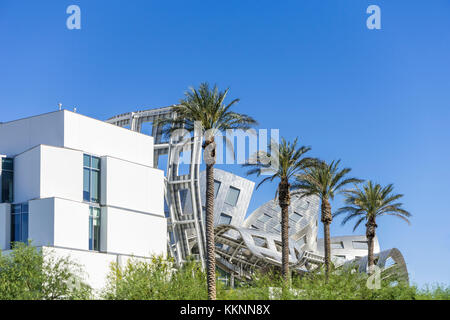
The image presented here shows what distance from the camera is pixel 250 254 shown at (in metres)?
76.2

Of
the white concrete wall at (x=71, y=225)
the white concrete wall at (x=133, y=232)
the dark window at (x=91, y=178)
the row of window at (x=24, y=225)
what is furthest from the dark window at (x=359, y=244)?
the white concrete wall at (x=71, y=225)

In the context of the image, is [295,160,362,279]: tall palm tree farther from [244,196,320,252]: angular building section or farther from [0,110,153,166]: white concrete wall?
[244,196,320,252]: angular building section

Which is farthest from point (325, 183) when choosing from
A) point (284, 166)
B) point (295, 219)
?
point (295, 219)

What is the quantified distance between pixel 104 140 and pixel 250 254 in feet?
102

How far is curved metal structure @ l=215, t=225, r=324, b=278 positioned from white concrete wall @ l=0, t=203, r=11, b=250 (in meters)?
30.5

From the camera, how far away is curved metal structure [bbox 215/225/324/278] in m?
72.9

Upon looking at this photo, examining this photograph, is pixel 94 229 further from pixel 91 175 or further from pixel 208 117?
pixel 208 117

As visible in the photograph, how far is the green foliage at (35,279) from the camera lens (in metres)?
36.4

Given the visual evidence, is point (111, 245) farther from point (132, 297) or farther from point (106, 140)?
point (132, 297)

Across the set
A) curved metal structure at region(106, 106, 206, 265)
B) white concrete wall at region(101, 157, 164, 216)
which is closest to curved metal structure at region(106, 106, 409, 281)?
curved metal structure at region(106, 106, 206, 265)

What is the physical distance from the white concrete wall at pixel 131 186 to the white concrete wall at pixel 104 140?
122 cm

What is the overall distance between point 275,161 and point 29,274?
15900mm
